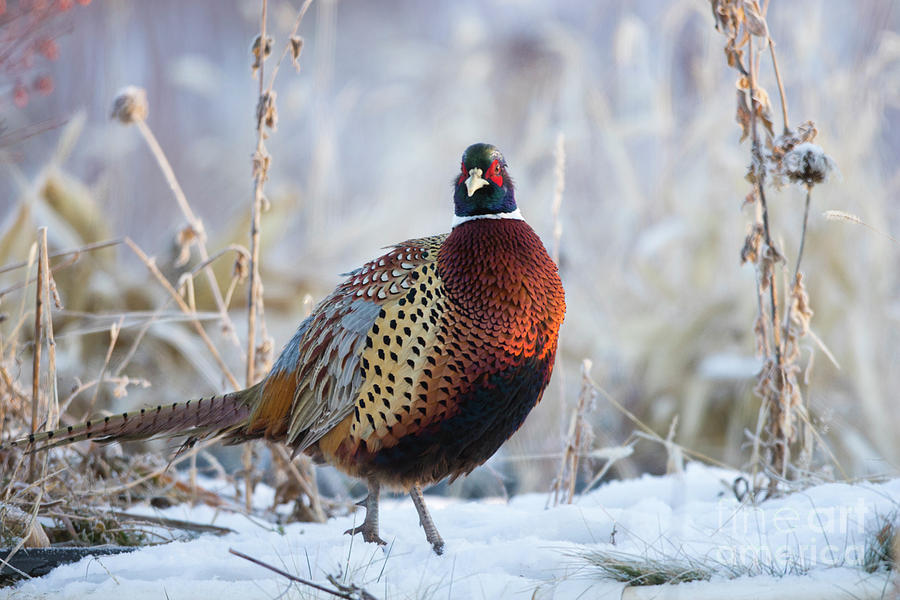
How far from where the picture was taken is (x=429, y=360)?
6.43 feet

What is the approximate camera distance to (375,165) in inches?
269

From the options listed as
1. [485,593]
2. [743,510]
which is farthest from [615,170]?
[485,593]

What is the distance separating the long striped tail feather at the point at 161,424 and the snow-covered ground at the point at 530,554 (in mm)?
284

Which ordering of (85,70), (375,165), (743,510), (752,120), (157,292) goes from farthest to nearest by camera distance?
(375,165)
(85,70)
(157,292)
(752,120)
(743,510)

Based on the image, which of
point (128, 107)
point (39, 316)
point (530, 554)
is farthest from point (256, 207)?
point (530, 554)

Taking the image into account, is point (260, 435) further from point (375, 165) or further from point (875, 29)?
point (375, 165)

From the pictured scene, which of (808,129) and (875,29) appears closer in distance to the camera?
(808,129)

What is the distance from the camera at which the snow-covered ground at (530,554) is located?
167 centimetres

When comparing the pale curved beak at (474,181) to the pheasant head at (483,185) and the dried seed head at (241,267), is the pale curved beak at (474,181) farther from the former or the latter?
the dried seed head at (241,267)

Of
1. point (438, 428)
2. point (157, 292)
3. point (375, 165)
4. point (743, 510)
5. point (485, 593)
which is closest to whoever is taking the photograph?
point (485, 593)

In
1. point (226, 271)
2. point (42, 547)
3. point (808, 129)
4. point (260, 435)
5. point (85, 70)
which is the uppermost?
point (85, 70)

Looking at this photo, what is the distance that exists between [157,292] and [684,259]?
9.42ft

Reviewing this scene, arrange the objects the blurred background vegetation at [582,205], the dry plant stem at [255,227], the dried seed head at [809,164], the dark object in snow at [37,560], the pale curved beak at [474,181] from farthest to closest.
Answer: the blurred background vegetation at [582,205] → the dry plant stem at [255,227] → the dried seed head at [809,164] → the pale curved beak at [474,181] → the dark object in snow at [37,560]

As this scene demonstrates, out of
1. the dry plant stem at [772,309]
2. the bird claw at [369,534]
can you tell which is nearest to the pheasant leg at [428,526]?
the bird claw at [369,534]
